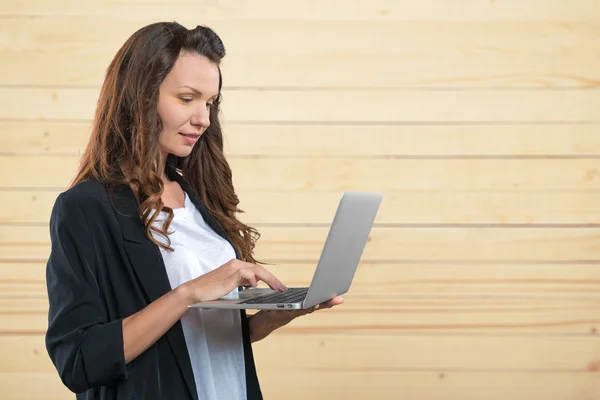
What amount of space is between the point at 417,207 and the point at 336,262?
1.23 meters

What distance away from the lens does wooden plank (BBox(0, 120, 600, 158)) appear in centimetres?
255

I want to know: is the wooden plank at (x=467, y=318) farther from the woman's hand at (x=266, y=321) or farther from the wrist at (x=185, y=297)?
the wrist at (x=185, y=297)

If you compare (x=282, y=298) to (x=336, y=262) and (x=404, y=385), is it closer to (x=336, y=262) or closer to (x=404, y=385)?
(x=336, y=262)

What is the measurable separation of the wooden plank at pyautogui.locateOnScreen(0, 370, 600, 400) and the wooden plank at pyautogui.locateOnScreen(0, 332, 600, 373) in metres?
0.02

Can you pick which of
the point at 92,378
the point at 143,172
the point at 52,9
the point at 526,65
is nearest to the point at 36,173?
the point at 52,9

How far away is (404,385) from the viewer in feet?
8.41

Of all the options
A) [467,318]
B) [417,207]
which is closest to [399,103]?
[417,207]

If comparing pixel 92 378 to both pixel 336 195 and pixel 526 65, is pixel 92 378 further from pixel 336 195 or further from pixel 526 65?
pixel 526 65

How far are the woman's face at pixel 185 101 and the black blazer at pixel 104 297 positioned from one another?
5.8 inches

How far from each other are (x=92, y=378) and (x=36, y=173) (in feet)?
4.77

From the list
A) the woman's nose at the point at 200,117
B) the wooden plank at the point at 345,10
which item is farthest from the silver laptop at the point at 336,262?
the wooden plank at the point at 345,10

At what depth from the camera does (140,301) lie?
136cm

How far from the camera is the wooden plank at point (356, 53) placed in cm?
255

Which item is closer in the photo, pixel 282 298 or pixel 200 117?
pixel 282 298
